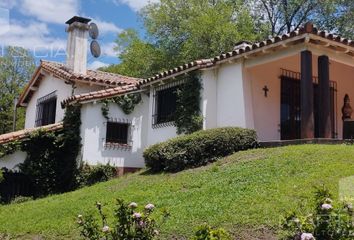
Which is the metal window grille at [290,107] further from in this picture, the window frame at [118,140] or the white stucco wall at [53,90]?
the white stucco wall at [53,90]

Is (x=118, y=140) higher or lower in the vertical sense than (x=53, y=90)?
lower

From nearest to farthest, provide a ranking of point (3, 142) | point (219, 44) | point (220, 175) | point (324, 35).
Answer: point (220, 175)
point (324, 35)
point (3, 142)
point (219, 44)

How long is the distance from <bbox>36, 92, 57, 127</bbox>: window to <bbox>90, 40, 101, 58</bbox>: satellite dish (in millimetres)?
2527

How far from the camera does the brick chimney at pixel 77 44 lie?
19.8 metres

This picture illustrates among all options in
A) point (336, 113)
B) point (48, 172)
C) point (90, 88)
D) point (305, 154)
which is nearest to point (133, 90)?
point (90, 88)

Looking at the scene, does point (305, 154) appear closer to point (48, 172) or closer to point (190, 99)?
point (190, 99)

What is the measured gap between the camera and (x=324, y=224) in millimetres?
4504

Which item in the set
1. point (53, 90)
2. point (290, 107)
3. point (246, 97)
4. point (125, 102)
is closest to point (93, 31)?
point (53, 90)

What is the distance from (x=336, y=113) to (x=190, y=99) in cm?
520

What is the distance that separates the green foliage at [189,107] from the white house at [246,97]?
220 mm

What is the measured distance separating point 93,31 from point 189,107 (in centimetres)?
774

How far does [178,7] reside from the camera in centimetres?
3241

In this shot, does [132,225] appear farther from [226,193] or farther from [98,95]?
[98,95]

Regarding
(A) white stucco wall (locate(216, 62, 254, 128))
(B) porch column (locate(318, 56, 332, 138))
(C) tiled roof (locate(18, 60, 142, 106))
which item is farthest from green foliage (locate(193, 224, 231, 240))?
(C) tiled roof (locate(18, 60, 142, 106))
